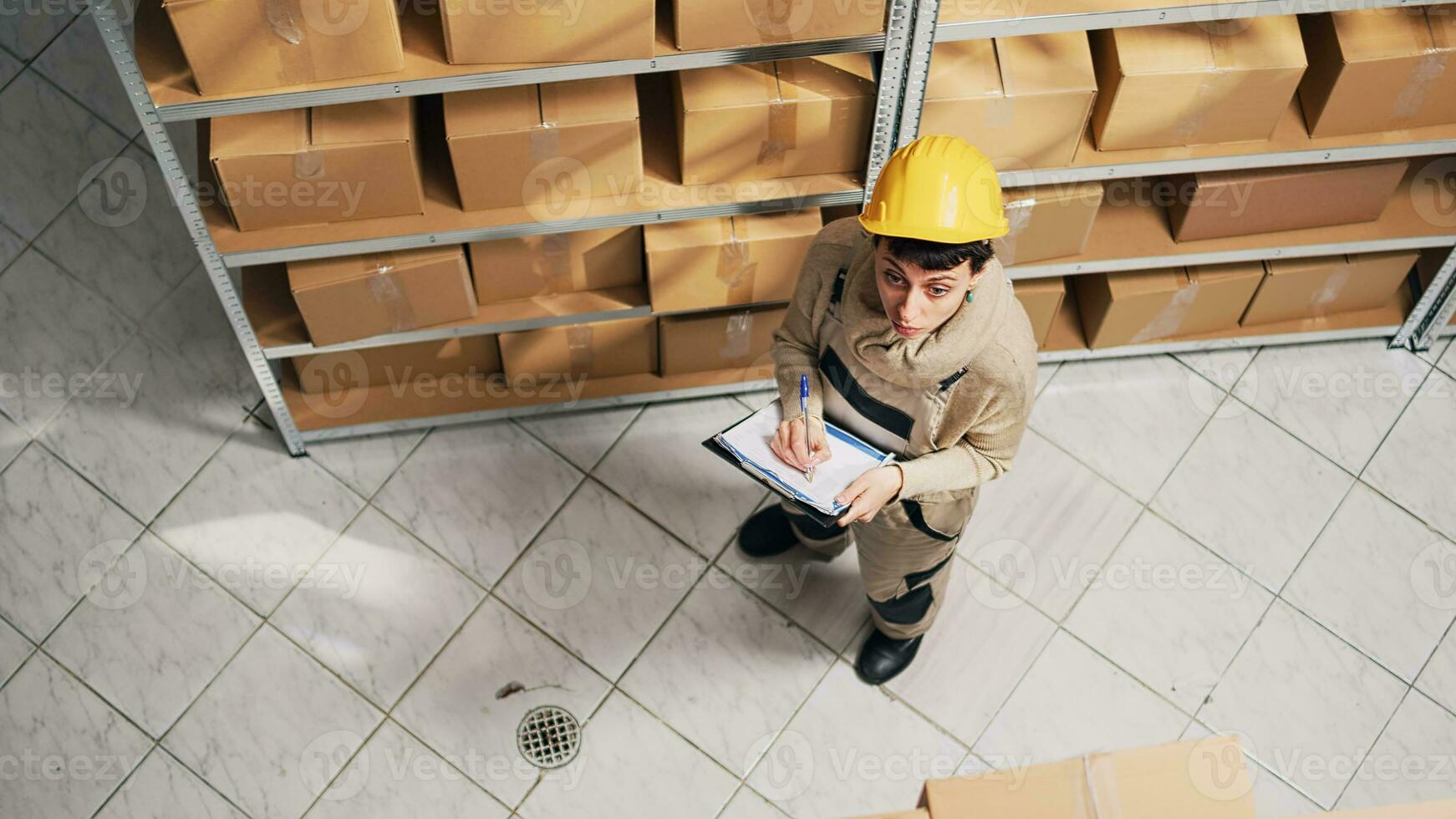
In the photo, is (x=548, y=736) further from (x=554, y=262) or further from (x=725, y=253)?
(x=725, y=253)

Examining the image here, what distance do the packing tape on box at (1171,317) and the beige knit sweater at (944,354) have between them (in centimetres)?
153

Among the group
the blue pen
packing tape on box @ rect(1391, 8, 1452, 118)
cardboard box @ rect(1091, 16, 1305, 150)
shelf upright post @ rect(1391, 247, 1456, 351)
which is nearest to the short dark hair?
the blue pen

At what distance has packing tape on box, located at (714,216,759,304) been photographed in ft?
10.9

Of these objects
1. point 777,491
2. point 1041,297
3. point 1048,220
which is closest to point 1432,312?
point 1041,297

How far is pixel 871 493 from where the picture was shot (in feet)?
8.72

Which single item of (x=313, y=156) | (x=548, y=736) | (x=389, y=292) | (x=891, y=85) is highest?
(x=891, y=85)

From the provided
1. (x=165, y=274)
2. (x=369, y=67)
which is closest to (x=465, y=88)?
(x=369, y=67)

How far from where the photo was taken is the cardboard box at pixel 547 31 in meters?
2.70

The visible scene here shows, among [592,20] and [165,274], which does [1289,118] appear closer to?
[592,20]

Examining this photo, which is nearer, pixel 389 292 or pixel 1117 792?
pixel 1117 792

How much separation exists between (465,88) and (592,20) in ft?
1.08

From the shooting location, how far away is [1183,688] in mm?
3729

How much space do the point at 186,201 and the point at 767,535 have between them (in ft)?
6.07

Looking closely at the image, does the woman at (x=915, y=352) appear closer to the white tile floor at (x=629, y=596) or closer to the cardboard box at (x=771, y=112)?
the cardboard box at (x=771, y=112)
